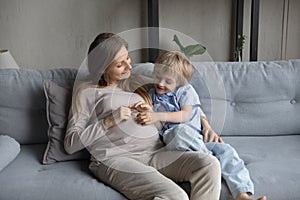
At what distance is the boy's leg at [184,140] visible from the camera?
173 centimetres

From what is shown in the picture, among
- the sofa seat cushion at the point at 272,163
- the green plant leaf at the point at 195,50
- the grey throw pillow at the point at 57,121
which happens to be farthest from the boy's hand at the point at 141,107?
the green plant leaf at the point at 195,50

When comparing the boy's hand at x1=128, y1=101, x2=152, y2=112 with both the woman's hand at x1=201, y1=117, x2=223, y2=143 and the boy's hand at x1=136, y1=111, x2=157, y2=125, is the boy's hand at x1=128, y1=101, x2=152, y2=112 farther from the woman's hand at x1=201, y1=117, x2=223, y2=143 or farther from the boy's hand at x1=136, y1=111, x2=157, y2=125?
the woman's hand at x1=201, y1=117, x2=223, y2=143

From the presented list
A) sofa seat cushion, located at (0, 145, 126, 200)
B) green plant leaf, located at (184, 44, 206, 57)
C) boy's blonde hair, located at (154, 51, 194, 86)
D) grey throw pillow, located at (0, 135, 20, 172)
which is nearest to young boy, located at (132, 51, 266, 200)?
boy's blonde hair, located at (154, 51, 194, 86)

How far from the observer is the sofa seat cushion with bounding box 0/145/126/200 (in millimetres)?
1575

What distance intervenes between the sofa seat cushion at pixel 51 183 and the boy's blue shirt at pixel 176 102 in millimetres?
369

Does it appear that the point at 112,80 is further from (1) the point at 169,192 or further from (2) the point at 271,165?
(2) the point at 271,165

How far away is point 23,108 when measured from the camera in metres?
1.99

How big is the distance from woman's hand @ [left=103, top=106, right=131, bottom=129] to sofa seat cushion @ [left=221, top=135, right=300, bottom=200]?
0.47m

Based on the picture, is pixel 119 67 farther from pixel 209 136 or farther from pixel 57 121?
pixel 209 136

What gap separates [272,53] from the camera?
3.23m

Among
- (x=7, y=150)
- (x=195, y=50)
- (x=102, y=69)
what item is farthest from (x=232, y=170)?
(x=195, y=50)

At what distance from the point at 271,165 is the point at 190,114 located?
382mm

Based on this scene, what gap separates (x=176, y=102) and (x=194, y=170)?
1.08ft

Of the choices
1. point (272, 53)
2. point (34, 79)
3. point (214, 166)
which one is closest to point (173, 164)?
point (214, 166)
